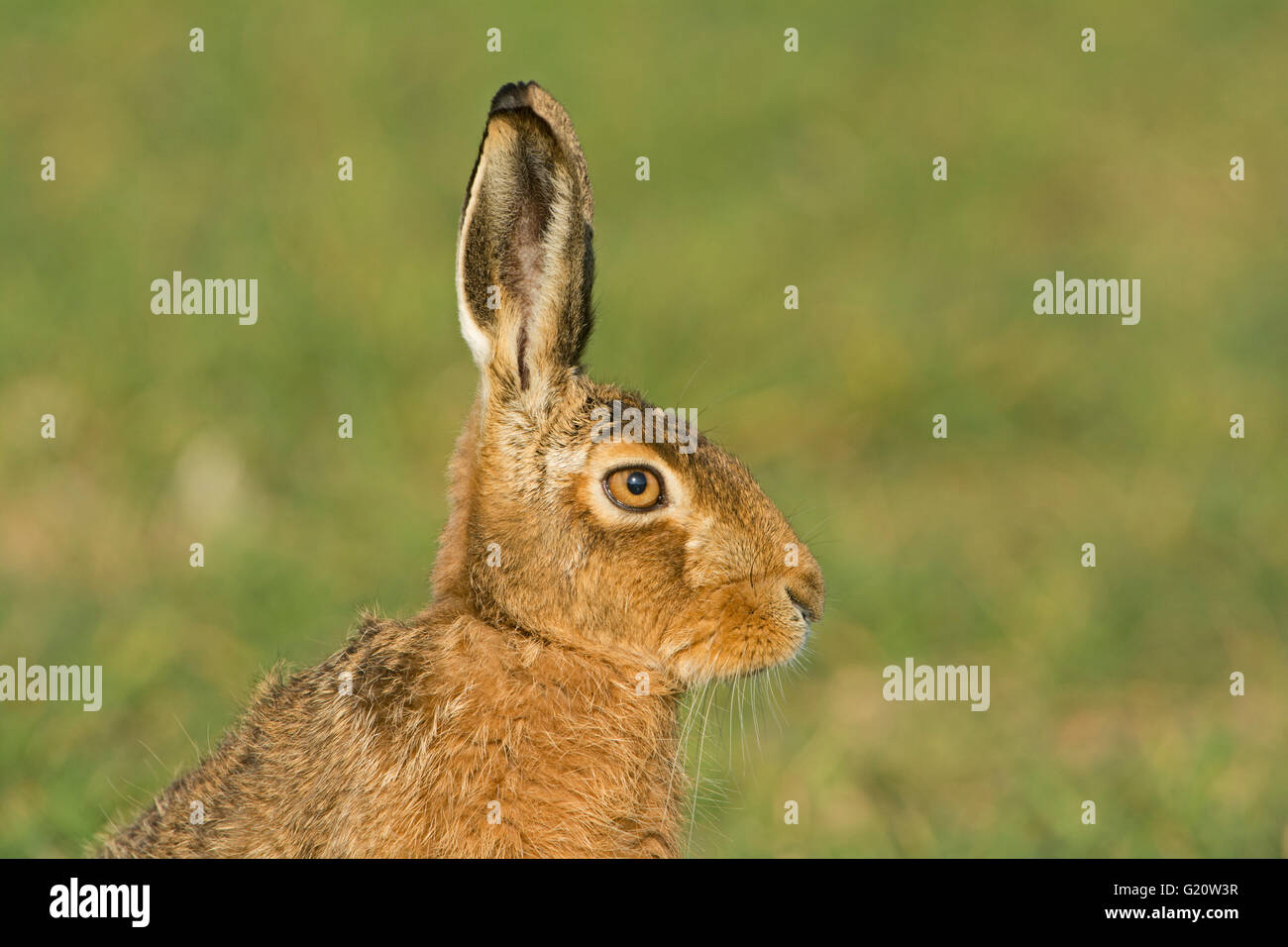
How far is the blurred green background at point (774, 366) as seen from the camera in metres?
6.95

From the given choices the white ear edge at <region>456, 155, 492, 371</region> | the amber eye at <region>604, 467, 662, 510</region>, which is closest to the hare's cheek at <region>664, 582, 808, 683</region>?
the amber eye at <region>604, 467, 662, 510</region>

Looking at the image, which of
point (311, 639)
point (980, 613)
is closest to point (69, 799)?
point (311, 639)

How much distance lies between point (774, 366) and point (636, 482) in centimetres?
606

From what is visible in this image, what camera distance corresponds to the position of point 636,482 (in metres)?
4.76

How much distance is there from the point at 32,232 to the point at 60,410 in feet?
6.93

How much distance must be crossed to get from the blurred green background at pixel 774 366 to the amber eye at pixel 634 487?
Answer: 831 mm

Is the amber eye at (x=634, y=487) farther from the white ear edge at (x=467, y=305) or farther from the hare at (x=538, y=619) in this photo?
the white ear edge at (x=467, y=305)

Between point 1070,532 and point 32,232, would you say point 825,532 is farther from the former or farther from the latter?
point 32,232

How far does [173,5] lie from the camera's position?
14.1 m
